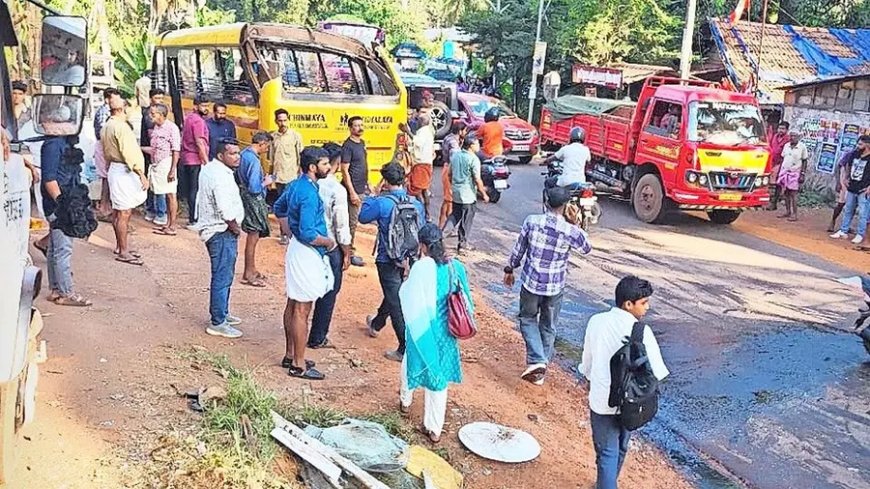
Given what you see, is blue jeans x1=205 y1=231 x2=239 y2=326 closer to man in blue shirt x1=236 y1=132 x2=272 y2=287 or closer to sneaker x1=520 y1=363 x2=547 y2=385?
man in blue shirt x1=236 y1=132 x2=272 y2=287

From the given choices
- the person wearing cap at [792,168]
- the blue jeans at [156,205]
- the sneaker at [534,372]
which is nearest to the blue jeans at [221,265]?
the sneaker at [534,372]

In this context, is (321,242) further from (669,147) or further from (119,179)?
(669,147)

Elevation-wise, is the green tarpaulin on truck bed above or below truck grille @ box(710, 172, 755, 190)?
above

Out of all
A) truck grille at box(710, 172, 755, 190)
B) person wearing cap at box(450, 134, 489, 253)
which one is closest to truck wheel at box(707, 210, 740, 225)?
truck grille at box(710, 172, 755, 190)

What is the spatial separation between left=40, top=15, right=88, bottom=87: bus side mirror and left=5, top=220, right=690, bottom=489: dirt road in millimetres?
1922

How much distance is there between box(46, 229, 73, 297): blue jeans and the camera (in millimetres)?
6465

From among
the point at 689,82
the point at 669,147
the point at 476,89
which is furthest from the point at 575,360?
the point at 476,89

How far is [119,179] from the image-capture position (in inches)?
325

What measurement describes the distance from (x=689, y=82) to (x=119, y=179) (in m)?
10.4

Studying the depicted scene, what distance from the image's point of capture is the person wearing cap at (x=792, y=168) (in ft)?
46.1

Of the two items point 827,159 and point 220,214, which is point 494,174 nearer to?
point 220,214

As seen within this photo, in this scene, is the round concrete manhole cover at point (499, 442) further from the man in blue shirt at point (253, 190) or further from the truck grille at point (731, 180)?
the truck grille at point (731, 180)

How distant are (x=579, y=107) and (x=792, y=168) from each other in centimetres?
476

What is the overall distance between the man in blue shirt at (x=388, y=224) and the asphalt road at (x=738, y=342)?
2.03 meters
